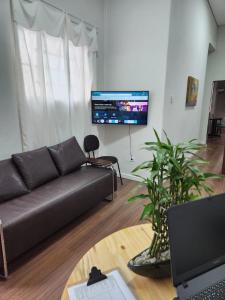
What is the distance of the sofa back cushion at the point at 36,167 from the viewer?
7.93 feet

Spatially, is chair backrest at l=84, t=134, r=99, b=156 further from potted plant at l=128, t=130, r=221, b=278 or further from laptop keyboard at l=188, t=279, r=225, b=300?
laptop keyboard at l=188, t=279, r=225, b=300

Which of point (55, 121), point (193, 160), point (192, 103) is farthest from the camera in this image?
point (192, 103)

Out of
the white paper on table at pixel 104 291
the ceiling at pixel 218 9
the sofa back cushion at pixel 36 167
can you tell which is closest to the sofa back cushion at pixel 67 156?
the sofa back cushion at pixel 36 167

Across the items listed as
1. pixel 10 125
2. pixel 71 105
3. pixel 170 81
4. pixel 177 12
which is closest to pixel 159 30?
pixel 177 12

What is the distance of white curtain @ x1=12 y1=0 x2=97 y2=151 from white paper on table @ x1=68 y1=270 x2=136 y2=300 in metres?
2.11

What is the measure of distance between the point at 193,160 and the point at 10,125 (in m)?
2.23

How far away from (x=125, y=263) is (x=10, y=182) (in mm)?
1612

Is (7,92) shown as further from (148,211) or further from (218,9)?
(218,9)

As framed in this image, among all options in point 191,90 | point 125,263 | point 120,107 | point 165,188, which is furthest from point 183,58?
point 125,263

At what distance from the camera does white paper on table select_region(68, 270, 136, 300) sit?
92 centimetres

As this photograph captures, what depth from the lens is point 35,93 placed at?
2.71 metres

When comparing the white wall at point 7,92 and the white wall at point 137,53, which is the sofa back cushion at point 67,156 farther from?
the white wall at point 137,53

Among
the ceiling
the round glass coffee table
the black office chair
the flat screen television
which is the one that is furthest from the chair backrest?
the ceiling

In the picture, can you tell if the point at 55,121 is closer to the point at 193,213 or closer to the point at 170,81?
the point at 170,81
